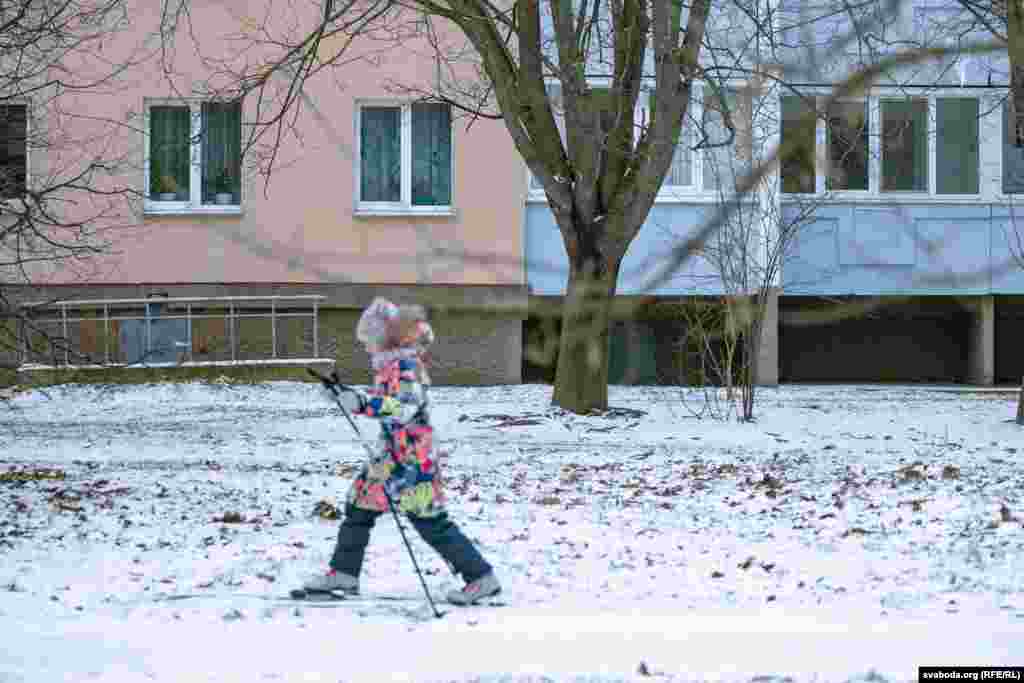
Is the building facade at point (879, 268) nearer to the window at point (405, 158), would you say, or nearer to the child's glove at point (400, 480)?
the window at point (405, 158)

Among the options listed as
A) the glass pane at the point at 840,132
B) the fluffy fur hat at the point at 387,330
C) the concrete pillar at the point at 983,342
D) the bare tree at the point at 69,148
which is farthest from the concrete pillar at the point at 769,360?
the glass pane at the point at 840,132

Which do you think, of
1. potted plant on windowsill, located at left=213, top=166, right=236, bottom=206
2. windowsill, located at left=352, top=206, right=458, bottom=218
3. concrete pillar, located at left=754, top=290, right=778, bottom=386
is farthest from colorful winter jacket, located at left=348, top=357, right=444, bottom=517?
concrete pillar, located at left=754, top=290, right=778, bottom=386

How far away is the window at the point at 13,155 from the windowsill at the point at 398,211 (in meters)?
5.43

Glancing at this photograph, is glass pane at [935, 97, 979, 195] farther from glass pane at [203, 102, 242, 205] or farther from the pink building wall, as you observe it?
glass pane at [203, 102, 242, 205]

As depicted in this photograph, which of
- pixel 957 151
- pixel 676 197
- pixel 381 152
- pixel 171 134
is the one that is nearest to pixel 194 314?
pixel 171 134

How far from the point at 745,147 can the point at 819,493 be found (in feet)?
25.6

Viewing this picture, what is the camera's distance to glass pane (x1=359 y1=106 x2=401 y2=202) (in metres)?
24.0

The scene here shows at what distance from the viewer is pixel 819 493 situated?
39.0 feet

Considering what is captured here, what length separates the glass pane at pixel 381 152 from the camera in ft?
78.9

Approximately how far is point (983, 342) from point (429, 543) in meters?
19.4

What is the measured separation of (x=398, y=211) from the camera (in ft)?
77.8

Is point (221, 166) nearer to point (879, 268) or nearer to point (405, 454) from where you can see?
point (879, 268)

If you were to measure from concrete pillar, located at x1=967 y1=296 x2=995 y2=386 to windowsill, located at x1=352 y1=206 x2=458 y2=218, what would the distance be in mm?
7887

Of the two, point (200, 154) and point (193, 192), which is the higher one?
point (200, 154)
